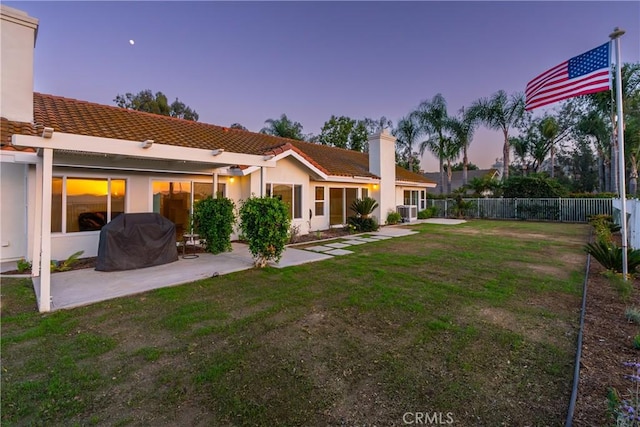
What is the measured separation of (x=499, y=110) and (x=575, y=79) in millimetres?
24154

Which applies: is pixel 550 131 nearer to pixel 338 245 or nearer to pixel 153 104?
pixel 338 245

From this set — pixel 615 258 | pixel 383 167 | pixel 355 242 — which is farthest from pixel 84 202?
pixel 383 167

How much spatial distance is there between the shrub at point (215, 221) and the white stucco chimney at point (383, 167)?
10110mm

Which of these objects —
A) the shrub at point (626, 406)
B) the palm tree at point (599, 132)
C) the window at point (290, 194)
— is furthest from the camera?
the palm tree at point (599, 132)

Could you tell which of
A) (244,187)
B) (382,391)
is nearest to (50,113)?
(244,187)

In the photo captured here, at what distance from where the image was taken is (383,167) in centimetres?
1694

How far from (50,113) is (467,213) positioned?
2509 cm

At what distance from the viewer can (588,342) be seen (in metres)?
3.51

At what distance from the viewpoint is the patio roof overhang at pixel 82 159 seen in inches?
185

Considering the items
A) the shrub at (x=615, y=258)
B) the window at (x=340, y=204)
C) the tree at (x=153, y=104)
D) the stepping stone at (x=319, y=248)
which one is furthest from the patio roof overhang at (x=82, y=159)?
the tree at (x=153, y=104)

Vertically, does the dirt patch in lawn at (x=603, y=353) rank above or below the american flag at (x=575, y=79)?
below

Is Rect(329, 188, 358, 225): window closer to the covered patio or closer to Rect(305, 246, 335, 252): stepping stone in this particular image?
Rect(305, 246, 335, 252): stepping stone

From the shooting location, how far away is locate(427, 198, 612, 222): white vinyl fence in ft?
63.8

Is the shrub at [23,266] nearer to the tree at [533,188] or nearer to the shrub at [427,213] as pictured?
the shrub at [427,213]
